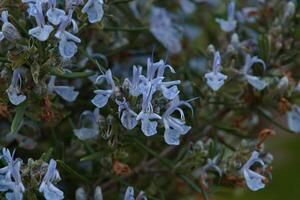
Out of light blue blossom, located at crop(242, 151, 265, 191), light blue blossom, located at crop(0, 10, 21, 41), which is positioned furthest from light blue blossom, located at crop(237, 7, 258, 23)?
light blue blossom, located at crop(0, 10, 21, 41)

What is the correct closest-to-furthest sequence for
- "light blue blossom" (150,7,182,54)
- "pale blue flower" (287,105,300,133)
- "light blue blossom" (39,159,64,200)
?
"light blue blossom" (39,159,64,200)
"pale blue flower" (287,105,300,133)
"light blue blossom" (150,7,182,54)

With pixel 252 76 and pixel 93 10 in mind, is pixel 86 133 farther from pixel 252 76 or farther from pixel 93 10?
pixel 252 76

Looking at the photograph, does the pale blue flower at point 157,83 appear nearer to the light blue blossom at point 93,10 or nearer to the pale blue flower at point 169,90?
the pale blue flower at point 169,90

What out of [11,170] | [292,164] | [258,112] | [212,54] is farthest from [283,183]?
[11,170]

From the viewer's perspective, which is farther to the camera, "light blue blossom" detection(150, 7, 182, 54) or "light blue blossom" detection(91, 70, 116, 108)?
"light blue blossom" detection(150, 7, 182, 54)

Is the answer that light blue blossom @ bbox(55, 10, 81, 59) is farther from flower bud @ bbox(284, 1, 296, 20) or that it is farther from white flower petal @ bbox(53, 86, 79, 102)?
flower bud @ bbox(284, 1, 296, 20)

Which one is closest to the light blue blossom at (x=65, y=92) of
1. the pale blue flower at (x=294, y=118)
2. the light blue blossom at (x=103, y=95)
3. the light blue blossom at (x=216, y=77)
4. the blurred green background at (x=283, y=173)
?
the light blue blossom at (x=103, y=95)
